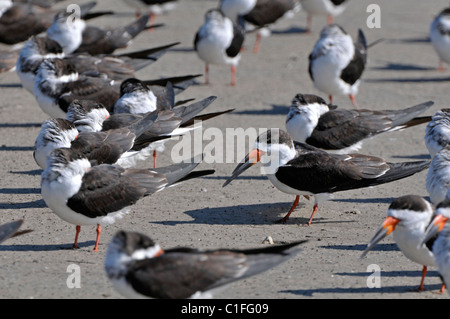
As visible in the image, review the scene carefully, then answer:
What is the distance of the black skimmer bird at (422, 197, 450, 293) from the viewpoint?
166 inches

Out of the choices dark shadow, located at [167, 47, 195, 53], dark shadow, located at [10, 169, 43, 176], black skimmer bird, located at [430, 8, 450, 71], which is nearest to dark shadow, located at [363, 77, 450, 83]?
black skimmer bird, located at [430, 8, 450, 71]

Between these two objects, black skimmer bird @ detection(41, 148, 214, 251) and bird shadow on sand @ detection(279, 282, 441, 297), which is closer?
bird shadow on sand @ detection(279, 282, 441, 297)

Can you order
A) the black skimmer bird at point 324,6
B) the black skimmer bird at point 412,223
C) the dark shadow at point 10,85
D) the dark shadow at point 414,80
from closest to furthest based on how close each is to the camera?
1. the black skimmer bird at point 412,223
2. the dark shadow at point 10,85
3. the dark shadow at point 414,80
4. the black skimmer bird at point 324,6

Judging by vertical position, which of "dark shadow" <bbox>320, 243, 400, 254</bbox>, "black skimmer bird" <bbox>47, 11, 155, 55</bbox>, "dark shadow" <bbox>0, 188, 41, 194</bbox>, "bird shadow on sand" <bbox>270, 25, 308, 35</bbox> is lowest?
"dark shadow" <bbox>320, 243, 400, 254</bbox>

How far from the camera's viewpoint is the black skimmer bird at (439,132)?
637cm

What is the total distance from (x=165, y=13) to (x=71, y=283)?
9.66m

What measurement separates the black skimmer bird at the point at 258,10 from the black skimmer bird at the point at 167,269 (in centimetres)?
752

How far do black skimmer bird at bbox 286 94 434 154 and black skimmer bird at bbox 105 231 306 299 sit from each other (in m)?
2.85

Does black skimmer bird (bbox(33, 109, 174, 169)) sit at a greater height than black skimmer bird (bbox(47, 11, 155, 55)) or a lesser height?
lesser

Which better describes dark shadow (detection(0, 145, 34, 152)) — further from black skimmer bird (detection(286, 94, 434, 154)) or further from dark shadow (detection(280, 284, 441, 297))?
dark shadow (detection(280, 284, 441, 297))

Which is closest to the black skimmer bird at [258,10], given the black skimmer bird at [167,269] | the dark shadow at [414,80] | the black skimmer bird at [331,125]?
the dark shadow at [414,80]

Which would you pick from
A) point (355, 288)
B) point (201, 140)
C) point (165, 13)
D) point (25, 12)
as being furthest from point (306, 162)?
point (165, 13)

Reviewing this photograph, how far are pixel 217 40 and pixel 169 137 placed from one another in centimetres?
346

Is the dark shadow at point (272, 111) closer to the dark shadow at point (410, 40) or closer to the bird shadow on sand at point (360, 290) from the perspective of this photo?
the dark shadow at point (410, 40)
